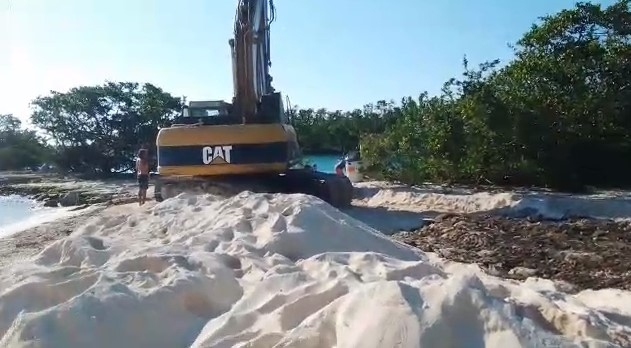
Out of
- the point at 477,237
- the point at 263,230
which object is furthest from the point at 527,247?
the point at 263,230

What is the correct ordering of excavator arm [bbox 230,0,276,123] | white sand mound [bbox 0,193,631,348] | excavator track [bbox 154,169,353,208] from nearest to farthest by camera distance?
white sand mound [bbox 0,193,631,348] < excavator track [bbox 154,169,353,208] < excavator arm [bbox 230,0,276,123]

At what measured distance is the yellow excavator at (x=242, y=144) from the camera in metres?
12.3

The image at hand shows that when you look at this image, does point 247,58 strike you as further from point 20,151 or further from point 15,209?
point 20,151

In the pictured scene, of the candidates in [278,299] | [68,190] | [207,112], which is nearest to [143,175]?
[207,112]

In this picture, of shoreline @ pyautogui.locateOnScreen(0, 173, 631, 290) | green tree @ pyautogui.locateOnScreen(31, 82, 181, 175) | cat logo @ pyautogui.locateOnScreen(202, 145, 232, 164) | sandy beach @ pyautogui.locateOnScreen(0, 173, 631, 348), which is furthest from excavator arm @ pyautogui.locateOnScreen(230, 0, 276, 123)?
green tree @ pyautogui.locateOnScreen(31, 82, 181, 175)

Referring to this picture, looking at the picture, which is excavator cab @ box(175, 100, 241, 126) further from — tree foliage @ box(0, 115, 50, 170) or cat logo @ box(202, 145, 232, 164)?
tree foliage @ box(0, 115, 50, 170)

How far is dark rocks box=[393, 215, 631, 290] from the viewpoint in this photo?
6594mm

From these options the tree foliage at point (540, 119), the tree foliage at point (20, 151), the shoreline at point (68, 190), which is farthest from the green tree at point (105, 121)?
the tree foliage at point (540, 119)

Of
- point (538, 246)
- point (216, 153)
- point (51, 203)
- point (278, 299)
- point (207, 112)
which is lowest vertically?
point (51, 203)

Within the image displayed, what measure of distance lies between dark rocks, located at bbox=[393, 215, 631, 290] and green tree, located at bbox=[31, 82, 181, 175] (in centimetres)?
2870

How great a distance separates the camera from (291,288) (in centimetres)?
434

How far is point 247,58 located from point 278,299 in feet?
Answer: 31.1

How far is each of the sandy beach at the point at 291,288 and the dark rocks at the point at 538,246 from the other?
0.13 feet

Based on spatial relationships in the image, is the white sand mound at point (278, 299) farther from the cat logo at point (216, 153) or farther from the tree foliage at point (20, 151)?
the tree foliage at point (20, 151)
